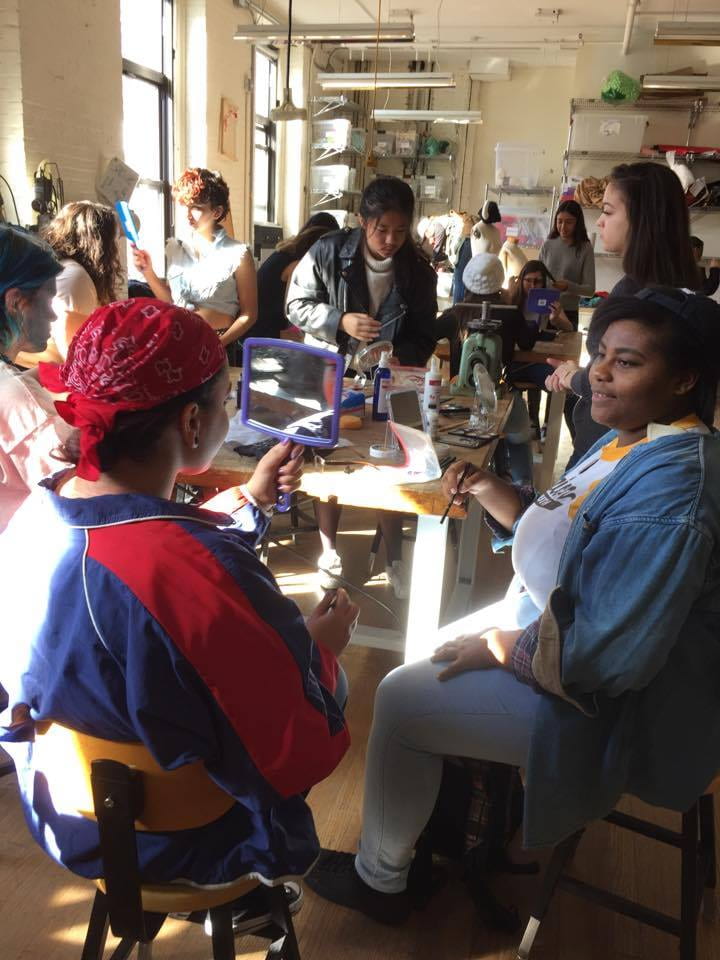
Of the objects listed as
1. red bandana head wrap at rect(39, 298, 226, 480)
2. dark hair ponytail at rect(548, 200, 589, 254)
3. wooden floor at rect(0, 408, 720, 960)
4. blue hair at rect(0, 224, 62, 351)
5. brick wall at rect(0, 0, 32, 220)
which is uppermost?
brick wall at rect(0, 0, 32, 220)

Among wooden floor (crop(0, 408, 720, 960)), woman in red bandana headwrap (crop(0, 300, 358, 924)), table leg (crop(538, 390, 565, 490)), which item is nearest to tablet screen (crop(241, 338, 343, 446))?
woman in red bandana headwrap (crop(0, 300, 358, 924))

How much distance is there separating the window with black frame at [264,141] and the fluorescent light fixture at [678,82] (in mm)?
4102

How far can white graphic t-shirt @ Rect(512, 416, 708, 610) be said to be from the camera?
1.38 m

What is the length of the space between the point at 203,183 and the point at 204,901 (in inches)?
124

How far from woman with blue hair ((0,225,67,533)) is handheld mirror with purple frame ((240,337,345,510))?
51 cm

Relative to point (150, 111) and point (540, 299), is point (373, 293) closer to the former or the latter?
point (540, 299)

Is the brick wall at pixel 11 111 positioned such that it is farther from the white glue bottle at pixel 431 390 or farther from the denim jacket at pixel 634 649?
the denim jacket at pixel 634 649

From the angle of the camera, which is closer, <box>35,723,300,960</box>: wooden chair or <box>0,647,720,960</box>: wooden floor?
<box>35,723,300,960</box>: wooden chair

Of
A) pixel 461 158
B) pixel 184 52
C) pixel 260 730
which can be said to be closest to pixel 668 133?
pixel 461 158

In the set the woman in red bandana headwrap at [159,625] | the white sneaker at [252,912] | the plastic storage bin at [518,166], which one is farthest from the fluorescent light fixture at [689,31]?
the white sneaker at [252,912]

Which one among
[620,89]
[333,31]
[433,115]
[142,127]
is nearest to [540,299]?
[333,31]

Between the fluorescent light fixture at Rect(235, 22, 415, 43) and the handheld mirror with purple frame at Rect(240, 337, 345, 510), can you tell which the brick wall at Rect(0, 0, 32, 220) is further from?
the handheld mirror with purple frame at Rect(240, 337, 345, 510)

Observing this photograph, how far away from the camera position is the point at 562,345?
4.09 meters

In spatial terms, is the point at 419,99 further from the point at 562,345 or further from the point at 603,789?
the point at 603,789
